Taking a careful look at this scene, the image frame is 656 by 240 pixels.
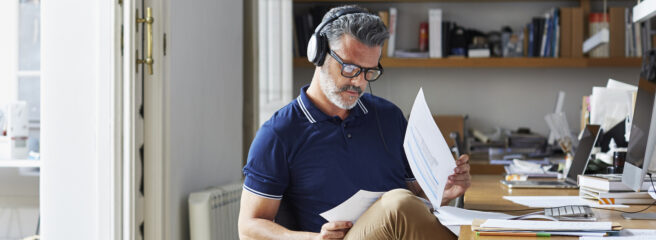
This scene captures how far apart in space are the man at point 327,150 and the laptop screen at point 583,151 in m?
0.71

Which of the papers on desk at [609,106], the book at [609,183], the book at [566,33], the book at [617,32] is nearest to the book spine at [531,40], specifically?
the book at [566,33]

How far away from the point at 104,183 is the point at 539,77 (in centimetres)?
303

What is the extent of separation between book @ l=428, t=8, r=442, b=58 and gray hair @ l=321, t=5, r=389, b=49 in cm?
248

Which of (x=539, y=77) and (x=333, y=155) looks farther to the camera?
(x=539, y=77)

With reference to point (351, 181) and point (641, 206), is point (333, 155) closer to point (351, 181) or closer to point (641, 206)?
point (351, 181)

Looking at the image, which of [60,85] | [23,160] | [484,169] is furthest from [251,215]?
[484,169]

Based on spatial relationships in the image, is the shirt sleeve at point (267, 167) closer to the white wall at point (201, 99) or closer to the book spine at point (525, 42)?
the white wall at point (201, 99)

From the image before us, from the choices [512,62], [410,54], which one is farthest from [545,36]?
[410,54]

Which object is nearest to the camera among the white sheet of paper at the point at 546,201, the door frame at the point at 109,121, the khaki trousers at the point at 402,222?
the khaki trousers at the point at 402,222

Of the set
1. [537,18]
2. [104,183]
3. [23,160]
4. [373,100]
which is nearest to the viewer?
[373,100]

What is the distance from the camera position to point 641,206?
162 cm

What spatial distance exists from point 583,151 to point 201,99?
1405 millimetres

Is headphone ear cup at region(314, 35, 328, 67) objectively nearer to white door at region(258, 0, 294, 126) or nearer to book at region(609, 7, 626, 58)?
white door at region(258, 0, 294, 126)

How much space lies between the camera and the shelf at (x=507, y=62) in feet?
13.1
